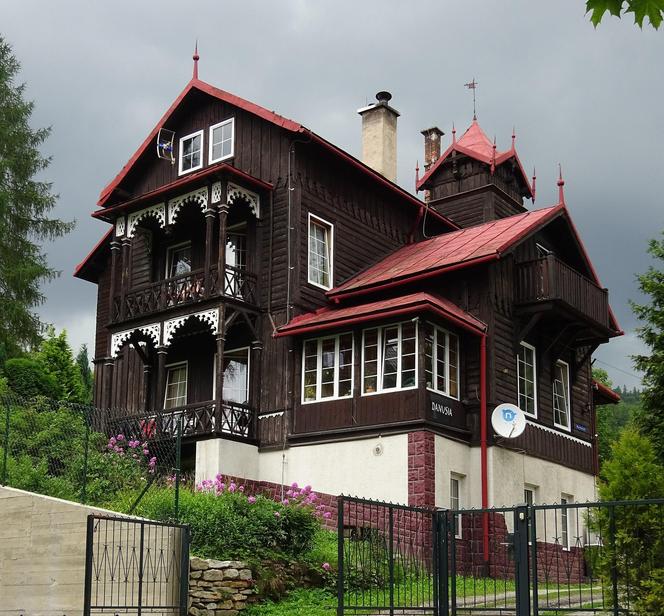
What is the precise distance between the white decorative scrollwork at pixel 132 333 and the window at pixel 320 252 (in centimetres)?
390

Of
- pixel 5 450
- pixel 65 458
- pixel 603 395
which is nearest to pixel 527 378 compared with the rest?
pixel 603 395

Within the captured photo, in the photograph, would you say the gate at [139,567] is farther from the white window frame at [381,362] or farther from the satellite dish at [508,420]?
the satellite dish at [508,420]

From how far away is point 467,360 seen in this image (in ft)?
78.9

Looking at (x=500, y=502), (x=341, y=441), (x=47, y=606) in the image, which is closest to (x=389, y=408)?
(x=341, y=441)

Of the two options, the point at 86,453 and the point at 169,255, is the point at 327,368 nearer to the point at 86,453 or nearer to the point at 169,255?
the point at 169,255

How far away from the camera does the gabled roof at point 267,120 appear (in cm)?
2572

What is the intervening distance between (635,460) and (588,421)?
12367 millimetres

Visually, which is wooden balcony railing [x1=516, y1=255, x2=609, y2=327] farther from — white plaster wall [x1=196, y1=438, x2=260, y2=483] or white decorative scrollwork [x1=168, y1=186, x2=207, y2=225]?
white decorative scrollwork [x1=168, y1=186, x2=207, y2=225]

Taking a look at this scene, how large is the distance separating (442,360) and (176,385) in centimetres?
756

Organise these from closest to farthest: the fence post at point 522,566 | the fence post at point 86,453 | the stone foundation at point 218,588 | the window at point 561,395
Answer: the fence post at point 522,566 → the stone foundation at point 218,588 → the fence post at point 86,453 → the window at point 561,395

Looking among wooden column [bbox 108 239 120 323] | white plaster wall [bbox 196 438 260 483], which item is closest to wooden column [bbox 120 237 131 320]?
wooden column [bbox 108 239 120 323]

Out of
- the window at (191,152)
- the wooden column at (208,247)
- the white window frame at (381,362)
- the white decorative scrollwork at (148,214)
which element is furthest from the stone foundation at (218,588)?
the window at (191,152)

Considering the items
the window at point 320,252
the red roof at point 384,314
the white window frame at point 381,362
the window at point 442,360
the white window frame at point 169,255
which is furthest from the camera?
the white window frame at point 169,255

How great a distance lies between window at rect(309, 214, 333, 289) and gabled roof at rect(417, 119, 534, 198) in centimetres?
804
